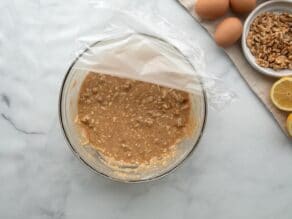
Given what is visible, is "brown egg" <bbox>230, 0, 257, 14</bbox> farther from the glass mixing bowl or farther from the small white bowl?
the glass mixing bowl

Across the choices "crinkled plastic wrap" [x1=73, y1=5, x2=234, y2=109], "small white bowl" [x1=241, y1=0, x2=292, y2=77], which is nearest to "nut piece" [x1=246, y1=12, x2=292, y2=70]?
"small white bowl" [x1=241, y1=0, x2=292, y2=77]

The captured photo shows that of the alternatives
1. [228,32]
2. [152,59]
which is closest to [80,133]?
[152,59]

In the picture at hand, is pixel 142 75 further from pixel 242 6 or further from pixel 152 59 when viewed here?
pixel 242 6

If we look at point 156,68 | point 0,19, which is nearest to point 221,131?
point 156,68

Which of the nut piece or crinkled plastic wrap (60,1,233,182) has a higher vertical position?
the nut piece

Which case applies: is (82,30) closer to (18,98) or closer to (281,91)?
(18,98)

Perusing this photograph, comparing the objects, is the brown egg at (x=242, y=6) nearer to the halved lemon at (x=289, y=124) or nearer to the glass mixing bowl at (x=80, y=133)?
the glass mixing bowl at (x=80, y=133)

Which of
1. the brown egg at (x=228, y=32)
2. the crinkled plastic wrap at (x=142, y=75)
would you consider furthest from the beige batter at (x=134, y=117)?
the brown egg at (x=228, y=32)
